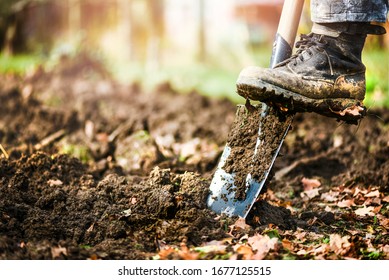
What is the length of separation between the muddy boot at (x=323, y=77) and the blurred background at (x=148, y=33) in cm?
587

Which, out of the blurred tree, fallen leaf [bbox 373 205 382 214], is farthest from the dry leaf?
the blurred tree

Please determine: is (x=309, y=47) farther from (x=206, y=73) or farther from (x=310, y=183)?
(x=206, y=73)

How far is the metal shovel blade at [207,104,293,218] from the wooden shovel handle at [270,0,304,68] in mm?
274

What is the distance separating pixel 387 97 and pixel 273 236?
3520mm

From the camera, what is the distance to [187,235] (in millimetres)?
2432

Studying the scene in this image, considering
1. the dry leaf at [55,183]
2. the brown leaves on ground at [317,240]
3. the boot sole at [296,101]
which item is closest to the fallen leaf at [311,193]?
the brown leaves on ground at [317,240]

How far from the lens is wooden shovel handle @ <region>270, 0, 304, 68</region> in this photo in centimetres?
277

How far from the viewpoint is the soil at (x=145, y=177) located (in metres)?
2.44

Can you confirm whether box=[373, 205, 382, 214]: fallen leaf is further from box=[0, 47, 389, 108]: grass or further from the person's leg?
box=[0, 47, 389, 108]: grass

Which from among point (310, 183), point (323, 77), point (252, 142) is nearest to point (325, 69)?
point (323, 77)

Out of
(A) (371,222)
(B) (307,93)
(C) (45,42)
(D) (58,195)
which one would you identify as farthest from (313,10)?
(C) (45,42)

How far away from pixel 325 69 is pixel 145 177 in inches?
44.4

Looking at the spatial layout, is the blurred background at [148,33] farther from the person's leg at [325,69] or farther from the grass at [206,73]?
the person's leg at [325,69]
